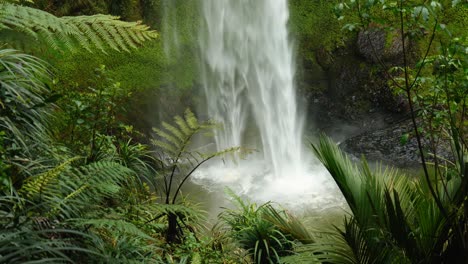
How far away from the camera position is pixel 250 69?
9.71m

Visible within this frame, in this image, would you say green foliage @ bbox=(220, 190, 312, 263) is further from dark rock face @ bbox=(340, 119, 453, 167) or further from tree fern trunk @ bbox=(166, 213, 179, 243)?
dark rock face @ bbox=(340, 119, 453, 167)

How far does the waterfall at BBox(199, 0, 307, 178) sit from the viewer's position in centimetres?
952

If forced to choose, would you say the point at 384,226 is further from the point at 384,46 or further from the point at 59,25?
the point at 384,46

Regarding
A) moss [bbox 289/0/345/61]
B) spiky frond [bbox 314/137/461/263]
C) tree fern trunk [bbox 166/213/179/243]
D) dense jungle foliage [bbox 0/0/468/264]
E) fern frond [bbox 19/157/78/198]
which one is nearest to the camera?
fern frond [bbox 19/157/78/198]

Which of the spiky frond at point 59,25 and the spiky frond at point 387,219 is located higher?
the spiky frond at point 59,25

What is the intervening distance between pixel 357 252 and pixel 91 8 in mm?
7176

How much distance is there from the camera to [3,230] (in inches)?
68.0

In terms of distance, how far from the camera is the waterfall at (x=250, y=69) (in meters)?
9.52

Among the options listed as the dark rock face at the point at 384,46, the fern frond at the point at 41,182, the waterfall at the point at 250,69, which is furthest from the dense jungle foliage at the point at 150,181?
the dark rock face at the point at 384,46

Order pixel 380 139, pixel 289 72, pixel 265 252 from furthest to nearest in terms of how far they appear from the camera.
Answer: pixel 289 72 < pixel 380 139 < pixel 265 252

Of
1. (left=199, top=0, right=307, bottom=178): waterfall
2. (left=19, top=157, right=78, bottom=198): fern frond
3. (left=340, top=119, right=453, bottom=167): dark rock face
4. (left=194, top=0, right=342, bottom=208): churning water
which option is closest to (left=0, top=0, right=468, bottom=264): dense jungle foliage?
(left=19, top=157, right=78, bottom=198): fern frond

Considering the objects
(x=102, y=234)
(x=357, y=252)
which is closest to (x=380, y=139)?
(x=357, y=252)

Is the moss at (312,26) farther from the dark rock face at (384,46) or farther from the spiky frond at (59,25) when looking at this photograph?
the spiky frond at (59,25)

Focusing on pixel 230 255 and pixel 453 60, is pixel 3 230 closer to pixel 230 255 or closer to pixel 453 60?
pixel 230 255
